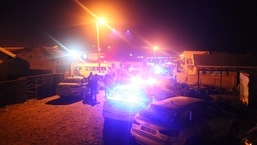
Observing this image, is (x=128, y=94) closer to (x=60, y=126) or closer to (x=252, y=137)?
(x=60, y=126)

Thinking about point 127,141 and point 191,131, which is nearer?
point 191,131

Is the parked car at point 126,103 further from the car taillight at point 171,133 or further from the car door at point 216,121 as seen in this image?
the car taillight at point 171,133

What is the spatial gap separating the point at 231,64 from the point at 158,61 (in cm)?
3220

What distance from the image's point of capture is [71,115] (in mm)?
13008

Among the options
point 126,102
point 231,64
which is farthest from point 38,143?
point 231,64

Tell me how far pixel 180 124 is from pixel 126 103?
3.49 metres

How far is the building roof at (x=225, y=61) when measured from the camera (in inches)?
1414

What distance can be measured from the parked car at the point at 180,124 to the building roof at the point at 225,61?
28340mm

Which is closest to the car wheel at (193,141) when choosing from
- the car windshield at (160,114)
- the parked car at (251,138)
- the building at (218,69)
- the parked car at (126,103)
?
the car windshield at (160,114)

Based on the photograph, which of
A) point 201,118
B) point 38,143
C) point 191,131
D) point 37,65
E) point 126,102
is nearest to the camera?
point 191,131

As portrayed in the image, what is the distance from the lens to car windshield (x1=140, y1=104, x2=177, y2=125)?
7.34 m

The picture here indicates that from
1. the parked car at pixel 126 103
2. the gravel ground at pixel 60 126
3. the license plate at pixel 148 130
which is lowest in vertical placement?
the gravel ground at pixel 60 126

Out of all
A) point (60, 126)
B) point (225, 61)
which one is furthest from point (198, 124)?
point (225, 61)

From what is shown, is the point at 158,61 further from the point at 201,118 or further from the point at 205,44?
the point at 201,118
